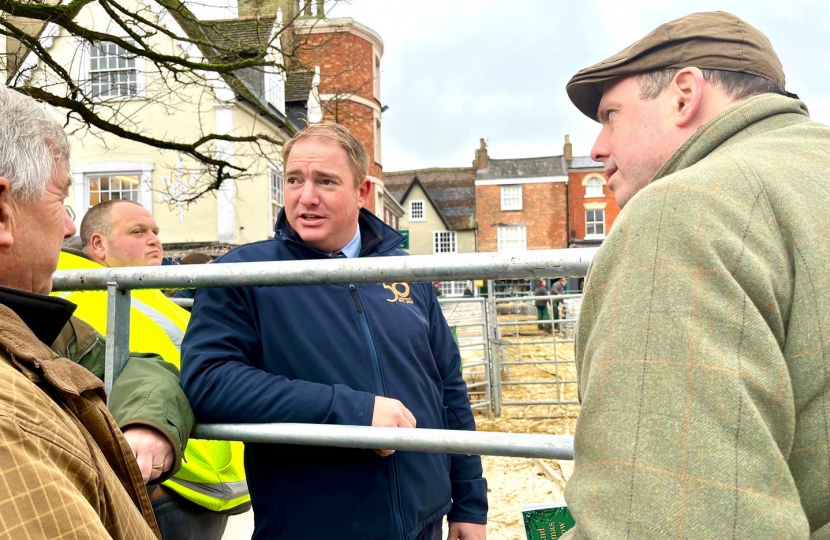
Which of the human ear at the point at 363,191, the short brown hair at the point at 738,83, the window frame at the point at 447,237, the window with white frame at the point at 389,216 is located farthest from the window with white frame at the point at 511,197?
the short brown hair at the point at 738,83

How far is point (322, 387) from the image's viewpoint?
5.60ft

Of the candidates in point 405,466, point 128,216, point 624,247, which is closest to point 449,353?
point 405,466

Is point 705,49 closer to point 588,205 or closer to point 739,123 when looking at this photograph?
point 739,123

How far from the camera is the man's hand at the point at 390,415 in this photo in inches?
65.2

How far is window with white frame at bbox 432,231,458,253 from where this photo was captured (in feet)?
156

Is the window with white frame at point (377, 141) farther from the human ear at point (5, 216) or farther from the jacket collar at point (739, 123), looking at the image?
the jacket collar at point (739, 123)

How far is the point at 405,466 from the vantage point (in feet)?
6.10

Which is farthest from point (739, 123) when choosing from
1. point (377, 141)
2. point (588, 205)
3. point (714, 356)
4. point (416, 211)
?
point (416, 211)

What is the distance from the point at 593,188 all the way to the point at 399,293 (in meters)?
43.5

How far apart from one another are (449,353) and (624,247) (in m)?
1.37

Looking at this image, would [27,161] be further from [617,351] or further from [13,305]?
[617,351]

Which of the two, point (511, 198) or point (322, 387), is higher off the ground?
point (511, 198)

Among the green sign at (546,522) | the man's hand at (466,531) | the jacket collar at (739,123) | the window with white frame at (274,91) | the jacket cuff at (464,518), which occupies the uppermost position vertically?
the window with white frame at (274,91)

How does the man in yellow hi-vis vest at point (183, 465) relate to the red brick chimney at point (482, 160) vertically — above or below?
below
